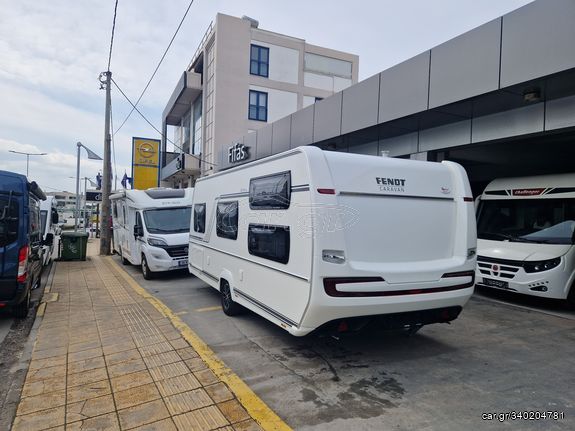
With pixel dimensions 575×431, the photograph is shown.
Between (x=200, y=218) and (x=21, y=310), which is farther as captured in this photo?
(x=200, y=218)

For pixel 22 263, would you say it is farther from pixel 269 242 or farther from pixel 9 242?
pixel 269 242

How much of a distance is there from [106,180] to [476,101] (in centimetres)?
1451

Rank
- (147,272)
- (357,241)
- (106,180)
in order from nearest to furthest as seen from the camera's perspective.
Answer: (357,241), (147,272), (106,180)

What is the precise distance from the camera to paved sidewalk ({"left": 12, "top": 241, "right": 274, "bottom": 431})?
3.39 metres

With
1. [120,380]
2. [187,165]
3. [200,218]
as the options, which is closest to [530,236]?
[200,218]

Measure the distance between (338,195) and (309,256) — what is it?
73 centimetres

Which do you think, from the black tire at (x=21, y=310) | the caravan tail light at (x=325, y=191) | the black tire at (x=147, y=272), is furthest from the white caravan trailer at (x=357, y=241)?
the black tire at (x=147, y=272)

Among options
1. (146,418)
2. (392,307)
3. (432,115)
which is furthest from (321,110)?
(146,418)

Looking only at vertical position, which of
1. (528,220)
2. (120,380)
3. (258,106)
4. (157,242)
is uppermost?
(258,106)

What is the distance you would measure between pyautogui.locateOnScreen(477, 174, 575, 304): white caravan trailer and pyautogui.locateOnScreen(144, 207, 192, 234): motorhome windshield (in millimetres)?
7618

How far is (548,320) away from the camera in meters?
6.94

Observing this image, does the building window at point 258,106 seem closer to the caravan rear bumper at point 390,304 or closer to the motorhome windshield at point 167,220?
the motorhome windshield at point 167,220

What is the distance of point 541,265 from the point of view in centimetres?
766

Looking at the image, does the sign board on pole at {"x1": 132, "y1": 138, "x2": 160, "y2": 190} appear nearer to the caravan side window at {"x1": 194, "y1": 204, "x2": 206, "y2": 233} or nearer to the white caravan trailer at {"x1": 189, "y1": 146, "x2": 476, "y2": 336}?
the caravan side window at {"x1": 194, "y1": 204, "x2": 206, "y2": 233}
